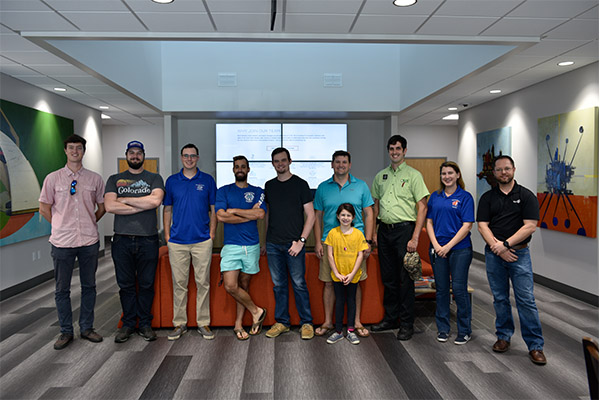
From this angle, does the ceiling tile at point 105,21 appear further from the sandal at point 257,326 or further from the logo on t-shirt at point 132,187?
the sandal at point 257,326

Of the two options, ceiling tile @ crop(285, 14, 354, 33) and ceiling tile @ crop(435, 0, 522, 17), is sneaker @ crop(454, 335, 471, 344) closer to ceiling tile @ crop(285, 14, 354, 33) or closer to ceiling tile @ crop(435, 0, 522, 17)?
ceiling tile @ crop(435, 0, 522, 17)

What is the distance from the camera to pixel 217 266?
12.2 ft

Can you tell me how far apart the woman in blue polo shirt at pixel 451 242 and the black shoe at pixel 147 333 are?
241 centimetres

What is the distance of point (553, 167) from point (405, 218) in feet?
9.46

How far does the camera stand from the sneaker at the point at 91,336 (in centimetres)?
346

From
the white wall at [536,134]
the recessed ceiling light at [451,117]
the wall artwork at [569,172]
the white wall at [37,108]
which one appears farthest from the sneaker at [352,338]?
the recessed ceiling light at [451,117]

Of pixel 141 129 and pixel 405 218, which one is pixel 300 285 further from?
pixel 141 129

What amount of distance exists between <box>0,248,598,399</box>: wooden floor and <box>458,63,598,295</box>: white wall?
3.59ft

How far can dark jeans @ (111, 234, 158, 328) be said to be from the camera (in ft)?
11.3

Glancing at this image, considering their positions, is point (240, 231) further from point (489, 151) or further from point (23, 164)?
point (489, 151)

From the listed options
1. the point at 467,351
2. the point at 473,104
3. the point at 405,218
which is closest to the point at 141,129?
the point at 473,104

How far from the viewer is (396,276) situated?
3.71 metres

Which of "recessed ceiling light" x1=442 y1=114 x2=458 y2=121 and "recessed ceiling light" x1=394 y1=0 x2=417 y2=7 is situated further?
"recessed ceiling light" x1=442 y1=114 x2=458 y2=121

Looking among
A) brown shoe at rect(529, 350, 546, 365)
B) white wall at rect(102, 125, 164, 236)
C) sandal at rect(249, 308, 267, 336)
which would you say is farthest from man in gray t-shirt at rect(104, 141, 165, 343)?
white wall at rect(102, 125, 164, 236)
